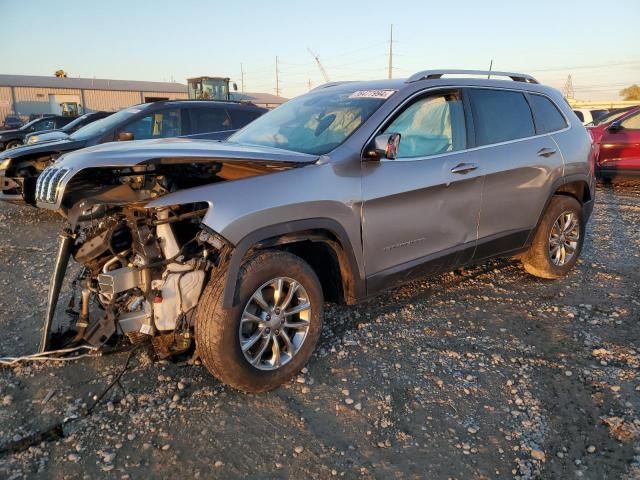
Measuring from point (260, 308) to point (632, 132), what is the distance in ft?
32.0

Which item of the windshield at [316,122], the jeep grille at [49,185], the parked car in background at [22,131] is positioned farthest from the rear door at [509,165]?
the parked car in background at [22,131]

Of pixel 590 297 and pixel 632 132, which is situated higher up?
pixel 632 132

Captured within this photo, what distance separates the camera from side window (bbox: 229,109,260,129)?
8555mm

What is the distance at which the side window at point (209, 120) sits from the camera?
823 centimetres

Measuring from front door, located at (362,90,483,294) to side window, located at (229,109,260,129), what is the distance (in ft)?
17.9

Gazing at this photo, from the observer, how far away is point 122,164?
243cm

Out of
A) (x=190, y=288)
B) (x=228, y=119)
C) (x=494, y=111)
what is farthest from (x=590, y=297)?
(x=228, y=119)

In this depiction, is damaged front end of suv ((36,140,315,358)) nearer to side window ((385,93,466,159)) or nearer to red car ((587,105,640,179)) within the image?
side window ((385,93,466,159))

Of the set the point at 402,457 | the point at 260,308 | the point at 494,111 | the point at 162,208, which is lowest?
the point at 402,457

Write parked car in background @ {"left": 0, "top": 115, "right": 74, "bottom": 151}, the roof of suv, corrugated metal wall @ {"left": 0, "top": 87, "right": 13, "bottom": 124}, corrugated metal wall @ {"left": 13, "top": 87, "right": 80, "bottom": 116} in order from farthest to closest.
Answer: corrugated metal wall @ {"left": 13, "top": 87, "right": 80, "bottom": 116}
corrugated metal wall @ {"left": 0, "top": 87, "right": 13, "bottom": 124}
parked car in background @ {"left": 0, "top": 115, "right": 74, "bottom": 151}
the roof of suv

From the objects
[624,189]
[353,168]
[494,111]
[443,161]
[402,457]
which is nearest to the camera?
[402,457]

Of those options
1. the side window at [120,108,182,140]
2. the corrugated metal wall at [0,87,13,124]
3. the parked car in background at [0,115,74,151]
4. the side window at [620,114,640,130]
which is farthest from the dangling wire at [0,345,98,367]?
the corrugated metal wall at [0,87,13,124]

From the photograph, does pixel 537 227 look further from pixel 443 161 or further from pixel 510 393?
pixel 510 393

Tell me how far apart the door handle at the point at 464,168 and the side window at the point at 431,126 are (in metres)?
0.14
